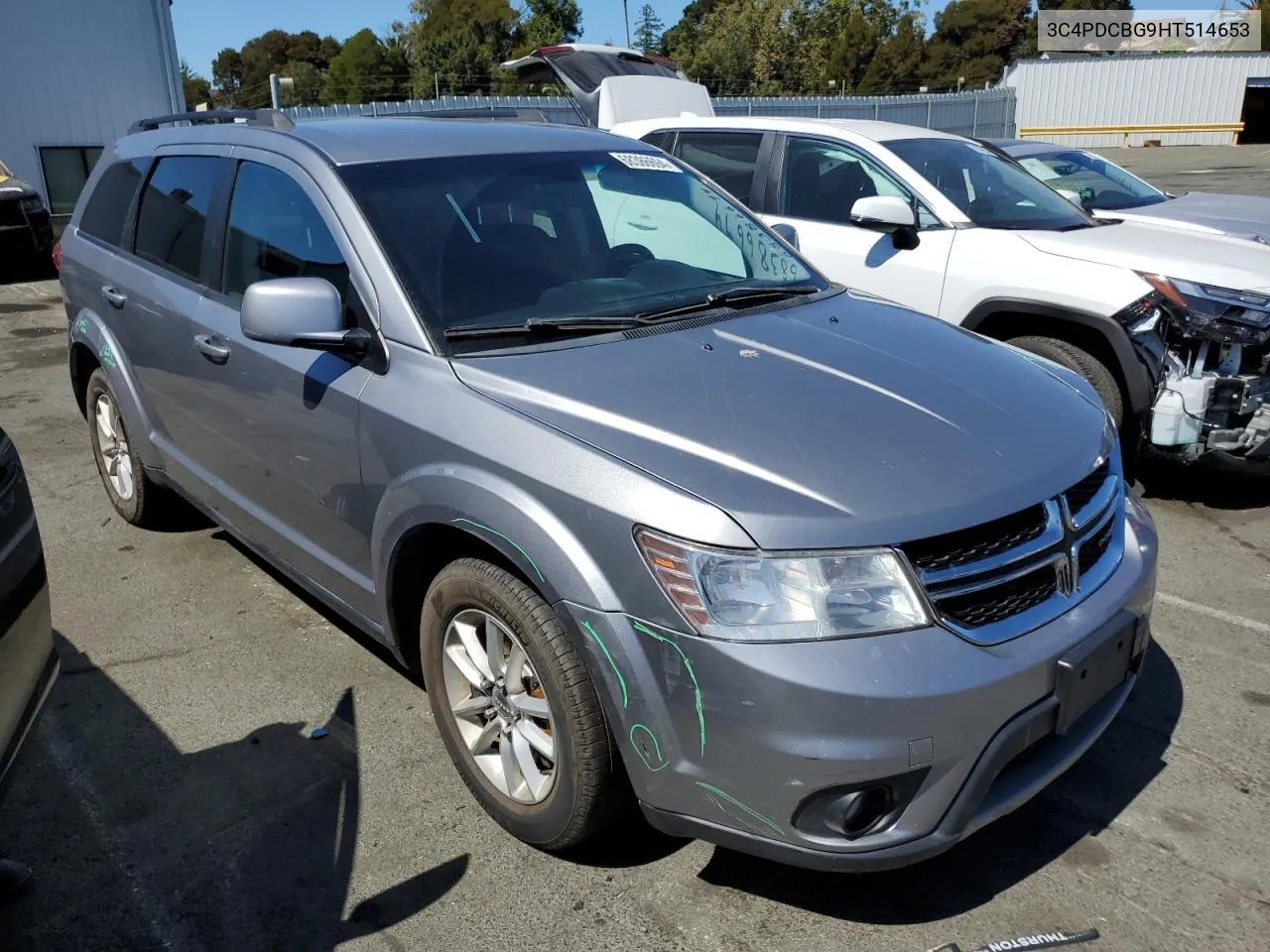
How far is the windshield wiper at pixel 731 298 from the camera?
3.12 meters

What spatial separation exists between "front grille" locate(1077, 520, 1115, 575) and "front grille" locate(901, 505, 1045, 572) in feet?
0.69

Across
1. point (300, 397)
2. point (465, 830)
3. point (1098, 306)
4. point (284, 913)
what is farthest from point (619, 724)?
point (1098, 306)

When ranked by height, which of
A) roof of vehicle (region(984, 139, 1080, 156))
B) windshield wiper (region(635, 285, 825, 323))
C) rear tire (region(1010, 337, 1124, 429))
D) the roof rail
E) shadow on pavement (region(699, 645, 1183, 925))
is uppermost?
the roof rail

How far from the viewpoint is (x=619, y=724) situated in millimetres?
2320

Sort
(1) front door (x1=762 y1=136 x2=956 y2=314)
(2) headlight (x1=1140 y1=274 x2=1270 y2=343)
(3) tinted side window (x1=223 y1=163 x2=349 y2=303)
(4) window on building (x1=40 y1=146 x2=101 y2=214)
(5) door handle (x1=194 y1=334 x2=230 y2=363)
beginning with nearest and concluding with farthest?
(3) tinted side window (x1=223 y1=163 x2=349 y2=303) → (5) door handle (x1=194 y1=334 x2=230 y2=363) → (2) headlight (x1=1140 y1=274 x2=1270 y2=343) → (1) front door (x1=762 y1=136 x2=956 y2=314) → (4) window on building (x1=40 y1=146 x2=101 y2=214)

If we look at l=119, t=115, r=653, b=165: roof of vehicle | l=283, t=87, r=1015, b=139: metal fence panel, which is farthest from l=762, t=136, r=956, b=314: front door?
l=283, t=87, r=1015, b=139: metal fence panel

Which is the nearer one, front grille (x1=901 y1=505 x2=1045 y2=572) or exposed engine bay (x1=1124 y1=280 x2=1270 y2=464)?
front grille (x1=901 y1=505 x2=1045 y2=572)

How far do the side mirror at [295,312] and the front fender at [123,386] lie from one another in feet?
5.76

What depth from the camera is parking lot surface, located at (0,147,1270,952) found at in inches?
98.7

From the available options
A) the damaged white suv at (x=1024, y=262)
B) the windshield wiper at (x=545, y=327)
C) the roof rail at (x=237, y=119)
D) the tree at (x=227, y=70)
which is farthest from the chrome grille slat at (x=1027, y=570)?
the tree at (x=227, y=70)

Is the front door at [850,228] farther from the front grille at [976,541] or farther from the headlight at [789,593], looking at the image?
the headlight at [789,593]

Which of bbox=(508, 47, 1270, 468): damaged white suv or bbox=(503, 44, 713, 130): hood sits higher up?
bbox=(503, 44, 713, 130): hood

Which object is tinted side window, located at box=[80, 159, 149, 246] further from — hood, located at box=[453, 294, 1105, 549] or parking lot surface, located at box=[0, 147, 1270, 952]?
hood, located at box=[453, 294, 1105, 549]

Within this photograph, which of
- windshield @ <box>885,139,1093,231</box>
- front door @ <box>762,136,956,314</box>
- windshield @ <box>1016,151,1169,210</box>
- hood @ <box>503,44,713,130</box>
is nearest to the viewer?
front door @ <box>762,136,956,314</box>
